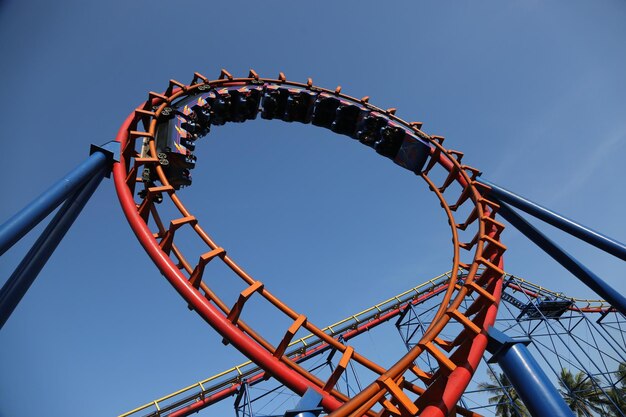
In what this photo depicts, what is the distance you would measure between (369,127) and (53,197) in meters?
5.45

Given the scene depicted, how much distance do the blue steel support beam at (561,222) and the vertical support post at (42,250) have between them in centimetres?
529

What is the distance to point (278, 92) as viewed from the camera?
719 cm

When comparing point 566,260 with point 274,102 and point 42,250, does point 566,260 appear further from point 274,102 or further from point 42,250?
point 42,250

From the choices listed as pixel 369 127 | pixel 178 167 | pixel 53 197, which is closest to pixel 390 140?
pixel 369 127

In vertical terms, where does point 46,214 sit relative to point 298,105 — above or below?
below

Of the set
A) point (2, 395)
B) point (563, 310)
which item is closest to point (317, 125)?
point (563, 310)

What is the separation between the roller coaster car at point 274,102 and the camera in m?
7.12

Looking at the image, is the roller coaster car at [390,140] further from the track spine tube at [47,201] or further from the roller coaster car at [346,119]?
the track spine tube at [47,201]

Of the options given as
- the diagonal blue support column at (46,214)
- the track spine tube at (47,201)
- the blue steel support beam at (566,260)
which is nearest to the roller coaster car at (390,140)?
the blue steel support beam at (566,260)

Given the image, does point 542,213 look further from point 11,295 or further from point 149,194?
point 11,295

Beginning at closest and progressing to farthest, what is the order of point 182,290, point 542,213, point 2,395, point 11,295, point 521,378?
point 182,290 < point 521,378 < point 11,295 < point 542,213 < point 2,395

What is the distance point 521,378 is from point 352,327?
32.3 ft

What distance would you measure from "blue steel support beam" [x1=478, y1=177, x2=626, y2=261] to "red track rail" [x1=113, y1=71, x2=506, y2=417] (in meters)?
0.41

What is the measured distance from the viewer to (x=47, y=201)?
3463 mm
